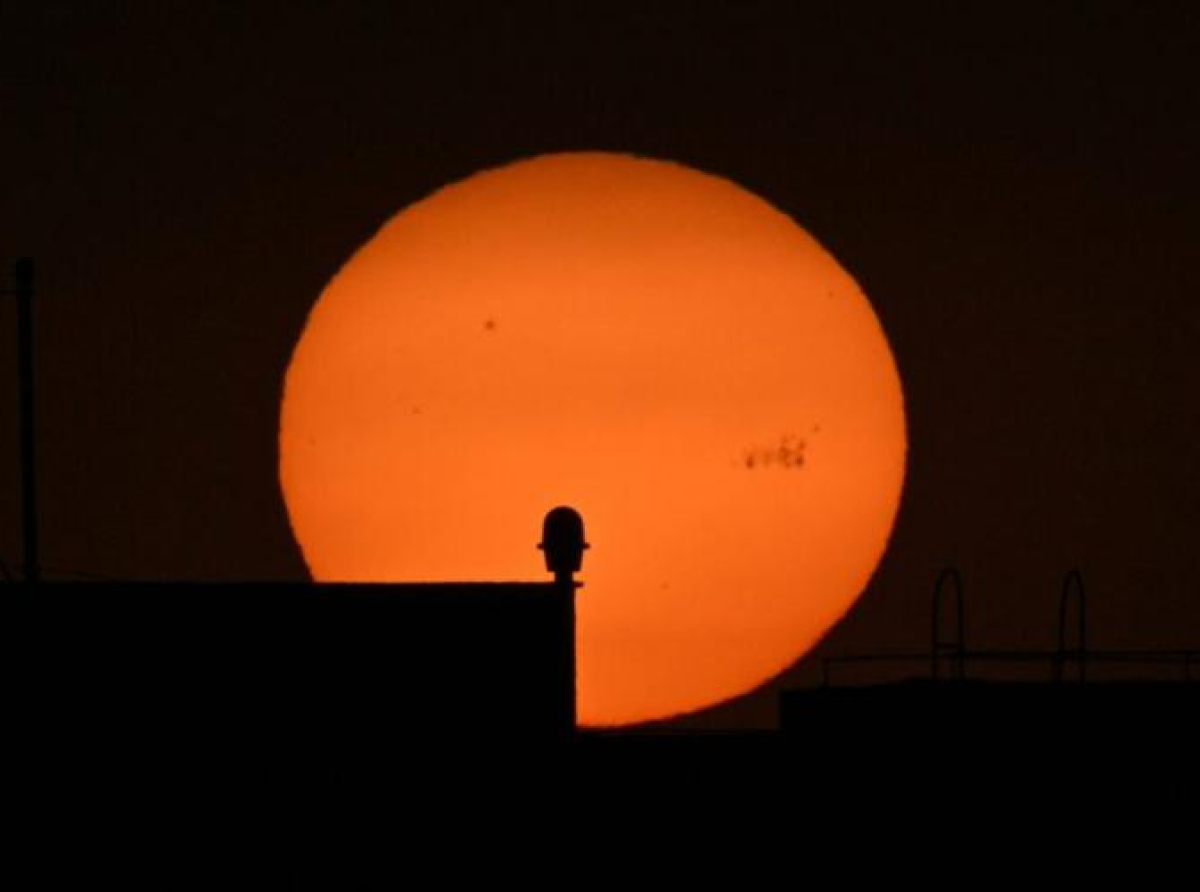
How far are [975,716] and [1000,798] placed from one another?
1298 mm

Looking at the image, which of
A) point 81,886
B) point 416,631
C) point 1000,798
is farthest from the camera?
point 1000,798

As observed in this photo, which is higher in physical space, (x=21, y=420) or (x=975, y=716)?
(x=21, y=420)

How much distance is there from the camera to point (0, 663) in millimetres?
28172

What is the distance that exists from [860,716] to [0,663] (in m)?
12.7

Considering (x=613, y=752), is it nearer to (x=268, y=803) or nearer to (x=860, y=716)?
(x=860, y=716)

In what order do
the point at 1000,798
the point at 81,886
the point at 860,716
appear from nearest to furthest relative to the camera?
1. the point at 81,886
2. the point at 1000,798
3. the point at 860,716

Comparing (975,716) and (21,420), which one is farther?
(21,420)

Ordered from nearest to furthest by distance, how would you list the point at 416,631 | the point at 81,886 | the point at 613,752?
the point at 81,886
the point at 416,631
the point at 613,752

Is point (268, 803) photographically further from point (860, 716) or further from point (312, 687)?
point (860, 716)

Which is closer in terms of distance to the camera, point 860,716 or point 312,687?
point 312,687

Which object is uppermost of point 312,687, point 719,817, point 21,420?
point 21,420

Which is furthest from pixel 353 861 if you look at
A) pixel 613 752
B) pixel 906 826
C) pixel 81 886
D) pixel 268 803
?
pixel 613 752

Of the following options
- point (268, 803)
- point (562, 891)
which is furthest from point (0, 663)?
point (562, 891)

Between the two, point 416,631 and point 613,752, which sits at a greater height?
point 416,631
